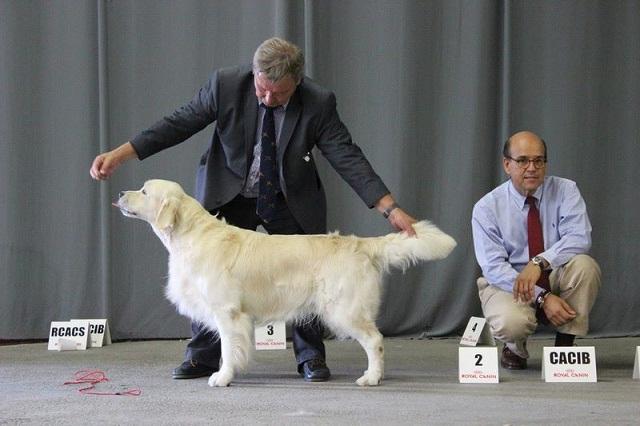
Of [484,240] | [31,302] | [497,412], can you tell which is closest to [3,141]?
[31,302]

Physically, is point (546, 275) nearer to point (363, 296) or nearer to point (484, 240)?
point (484, 240)

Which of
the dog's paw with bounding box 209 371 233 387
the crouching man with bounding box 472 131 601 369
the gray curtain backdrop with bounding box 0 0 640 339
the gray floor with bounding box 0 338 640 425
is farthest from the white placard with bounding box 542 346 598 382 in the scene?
the gray curtain backdrop with bounding box 0 0 640 339

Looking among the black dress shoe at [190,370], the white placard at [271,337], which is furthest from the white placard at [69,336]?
the black dress shoe at [190,370]

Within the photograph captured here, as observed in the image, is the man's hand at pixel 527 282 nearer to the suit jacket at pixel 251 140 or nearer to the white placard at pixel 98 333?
the suit jacket at pixel 251 140

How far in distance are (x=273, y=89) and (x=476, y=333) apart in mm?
2043

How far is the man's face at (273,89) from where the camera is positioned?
11.1 feet

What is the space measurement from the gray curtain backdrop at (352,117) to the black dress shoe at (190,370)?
1.51 meters

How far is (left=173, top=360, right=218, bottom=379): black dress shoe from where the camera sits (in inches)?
148

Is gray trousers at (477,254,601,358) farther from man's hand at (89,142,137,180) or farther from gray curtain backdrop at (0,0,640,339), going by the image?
man's hand at (89,142,137,180)

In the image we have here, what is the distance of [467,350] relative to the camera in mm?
Result: 3668

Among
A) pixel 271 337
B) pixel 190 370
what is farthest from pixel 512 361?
pixel 190 370

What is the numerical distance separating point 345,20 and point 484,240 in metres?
2.00

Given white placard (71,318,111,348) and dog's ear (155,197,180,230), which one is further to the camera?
white placard (71,318,111,348)

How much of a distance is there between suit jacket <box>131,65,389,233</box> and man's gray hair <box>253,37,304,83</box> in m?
0.28
